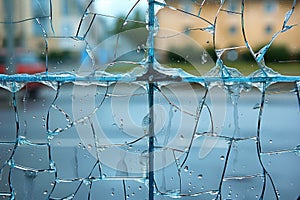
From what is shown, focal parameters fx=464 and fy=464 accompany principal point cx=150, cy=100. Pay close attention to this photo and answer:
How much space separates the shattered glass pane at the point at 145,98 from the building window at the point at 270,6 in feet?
0.32

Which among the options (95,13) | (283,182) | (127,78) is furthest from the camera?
(283,182)

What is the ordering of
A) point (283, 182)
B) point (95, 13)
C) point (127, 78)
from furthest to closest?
point (283, 182) → point (95, 13) → point (127, 78)

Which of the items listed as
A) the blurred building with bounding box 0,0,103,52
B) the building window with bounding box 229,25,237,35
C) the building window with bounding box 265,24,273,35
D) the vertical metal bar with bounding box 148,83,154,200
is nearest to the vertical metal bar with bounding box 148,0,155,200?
the vertical metal bar with bounding box 148,83,154,200

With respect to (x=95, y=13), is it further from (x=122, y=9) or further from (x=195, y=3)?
(x=195, y=3)

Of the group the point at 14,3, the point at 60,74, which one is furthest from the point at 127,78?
the point at 14,3

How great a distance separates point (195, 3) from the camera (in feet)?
5.56

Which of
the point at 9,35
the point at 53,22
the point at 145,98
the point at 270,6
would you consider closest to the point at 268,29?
the point at 270,6

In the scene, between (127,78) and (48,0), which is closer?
(127,78)

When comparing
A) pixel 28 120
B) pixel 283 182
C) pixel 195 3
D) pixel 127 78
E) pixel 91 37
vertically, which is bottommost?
pixel 283 182

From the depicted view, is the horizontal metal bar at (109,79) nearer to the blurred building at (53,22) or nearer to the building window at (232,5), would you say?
the blurred building at (53,22)

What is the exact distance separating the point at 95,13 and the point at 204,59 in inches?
17.1

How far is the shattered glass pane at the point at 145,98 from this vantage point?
1.65 metres

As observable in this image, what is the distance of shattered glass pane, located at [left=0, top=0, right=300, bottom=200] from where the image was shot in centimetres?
165

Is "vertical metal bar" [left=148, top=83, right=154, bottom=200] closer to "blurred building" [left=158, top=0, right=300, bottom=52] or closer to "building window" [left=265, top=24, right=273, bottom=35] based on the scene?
"blurred building" [left=158, top=0, right=300, bottom=52]
